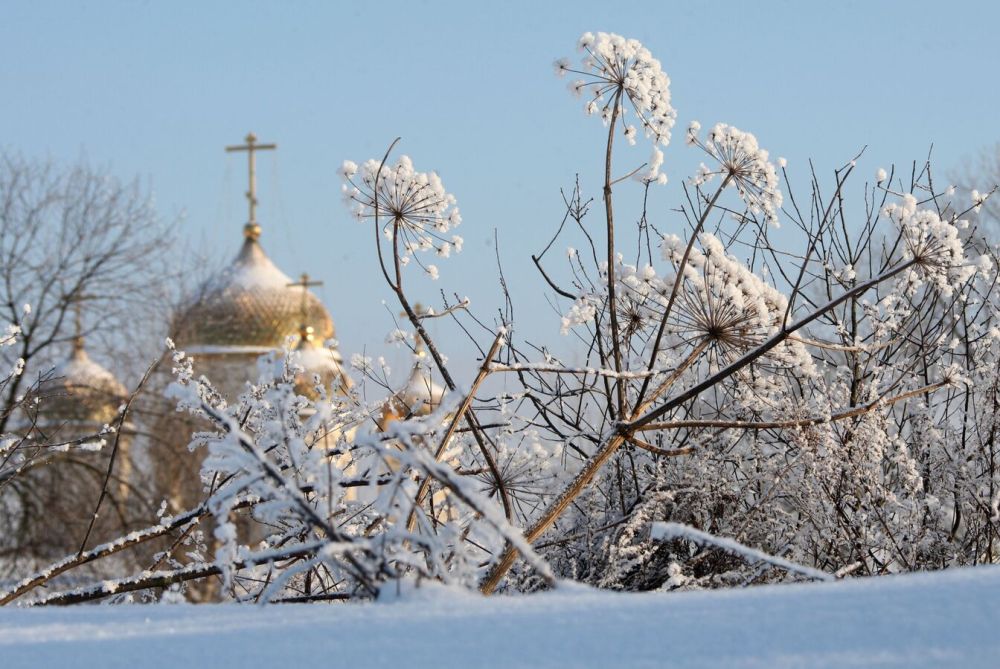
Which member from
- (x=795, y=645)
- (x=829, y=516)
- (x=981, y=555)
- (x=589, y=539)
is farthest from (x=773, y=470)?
(x=795, y=645)

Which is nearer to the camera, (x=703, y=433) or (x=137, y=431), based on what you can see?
(x=703, y=433)

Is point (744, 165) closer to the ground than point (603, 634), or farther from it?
farther from it

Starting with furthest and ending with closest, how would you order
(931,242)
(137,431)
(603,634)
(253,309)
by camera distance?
(253,309), (137,431), (931,242), (603,634)

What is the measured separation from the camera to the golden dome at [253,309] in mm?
37156

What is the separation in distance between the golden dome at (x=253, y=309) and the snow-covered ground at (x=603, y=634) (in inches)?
1359

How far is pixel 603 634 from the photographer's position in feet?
4.49

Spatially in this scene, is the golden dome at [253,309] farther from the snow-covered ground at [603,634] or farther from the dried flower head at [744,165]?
the snow-covered ground at [603,634]

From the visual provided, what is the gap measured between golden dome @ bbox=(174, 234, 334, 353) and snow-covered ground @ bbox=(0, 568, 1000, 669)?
34.5m

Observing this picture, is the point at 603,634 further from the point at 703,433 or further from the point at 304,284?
the point at 304,284

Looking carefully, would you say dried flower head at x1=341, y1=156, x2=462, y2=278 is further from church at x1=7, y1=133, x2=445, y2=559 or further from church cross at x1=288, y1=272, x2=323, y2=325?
church cross at x1=288, y1=272, x2=323, y2=325

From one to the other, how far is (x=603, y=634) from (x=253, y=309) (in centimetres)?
3757

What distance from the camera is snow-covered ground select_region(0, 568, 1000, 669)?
1.29 metres

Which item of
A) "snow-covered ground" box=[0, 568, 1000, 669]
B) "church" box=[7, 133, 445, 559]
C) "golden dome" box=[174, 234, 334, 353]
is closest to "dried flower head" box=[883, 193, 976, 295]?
"snow-covered ground" box=[0, 568, 1000, 669]

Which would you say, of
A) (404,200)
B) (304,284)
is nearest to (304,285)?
(304,284)
